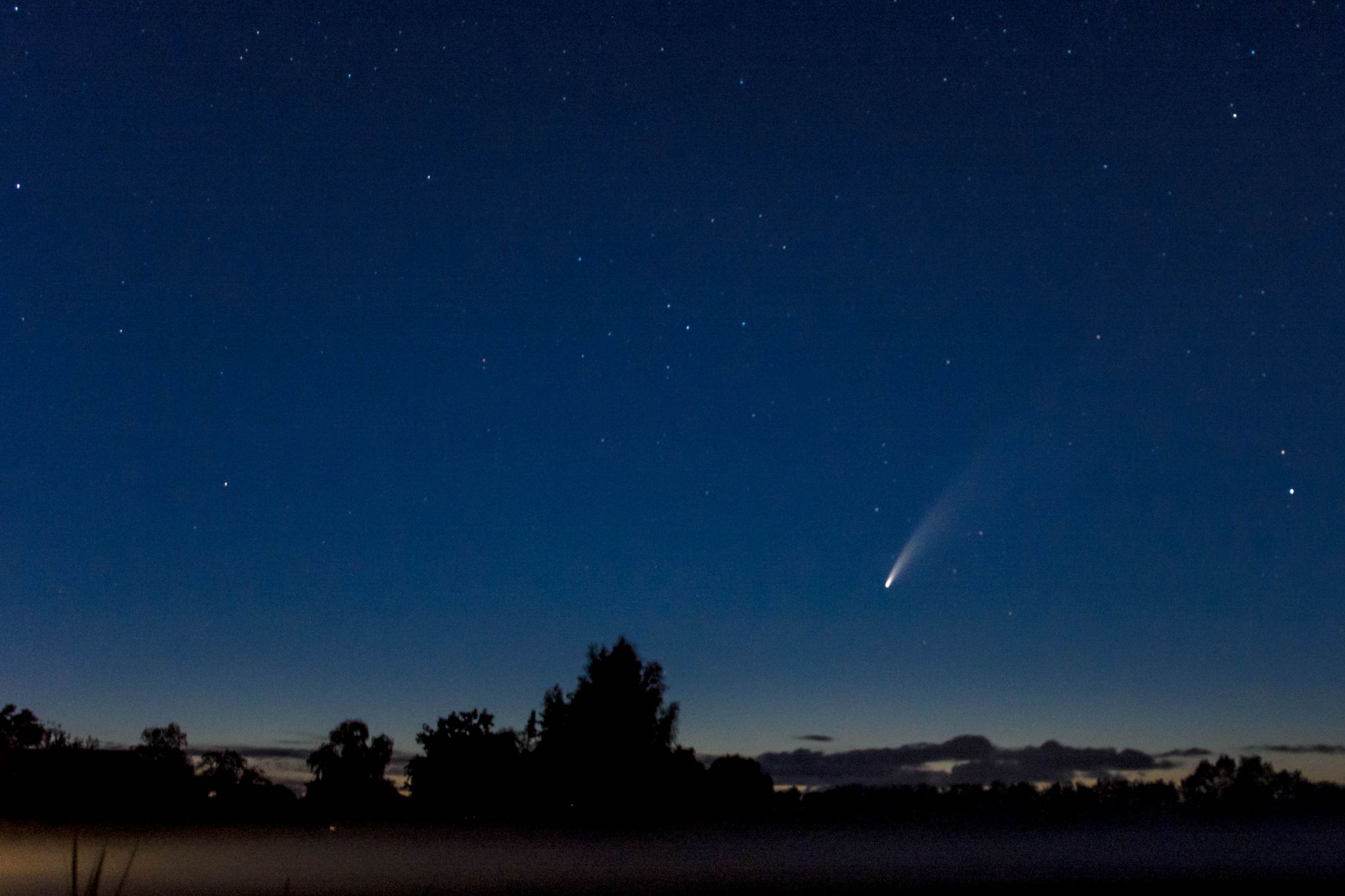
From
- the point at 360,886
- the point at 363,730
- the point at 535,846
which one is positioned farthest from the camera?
the point at 363,730

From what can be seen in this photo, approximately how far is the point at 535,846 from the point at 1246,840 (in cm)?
4317

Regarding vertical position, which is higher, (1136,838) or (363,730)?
(363,730)

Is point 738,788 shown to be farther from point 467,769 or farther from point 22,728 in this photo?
point 22,728

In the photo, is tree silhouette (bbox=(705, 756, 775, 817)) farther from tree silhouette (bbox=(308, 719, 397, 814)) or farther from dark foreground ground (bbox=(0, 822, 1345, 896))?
tree silhouette (bbox=(308, 719, 397, 814))

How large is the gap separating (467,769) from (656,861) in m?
30.6

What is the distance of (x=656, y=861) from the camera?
4288 cm

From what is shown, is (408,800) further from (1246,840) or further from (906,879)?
(1246,840)

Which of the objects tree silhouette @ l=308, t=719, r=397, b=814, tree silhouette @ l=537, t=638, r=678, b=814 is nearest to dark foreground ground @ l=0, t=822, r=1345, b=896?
tree silhouette @ l=537, t=638, r=678, b=814

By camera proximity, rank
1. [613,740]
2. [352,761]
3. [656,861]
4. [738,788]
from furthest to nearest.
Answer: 1. [352,761]
2. [738,788]
3. [613,740]
4. [656,861]

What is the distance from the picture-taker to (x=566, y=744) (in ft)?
226

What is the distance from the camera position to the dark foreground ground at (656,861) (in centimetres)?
3073

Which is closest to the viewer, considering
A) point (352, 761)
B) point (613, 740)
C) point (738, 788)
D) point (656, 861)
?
point (656, 861)

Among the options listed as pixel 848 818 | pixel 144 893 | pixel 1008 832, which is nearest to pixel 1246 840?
pixel 1008 832

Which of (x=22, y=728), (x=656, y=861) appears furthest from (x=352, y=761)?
(x=656, y=861)
